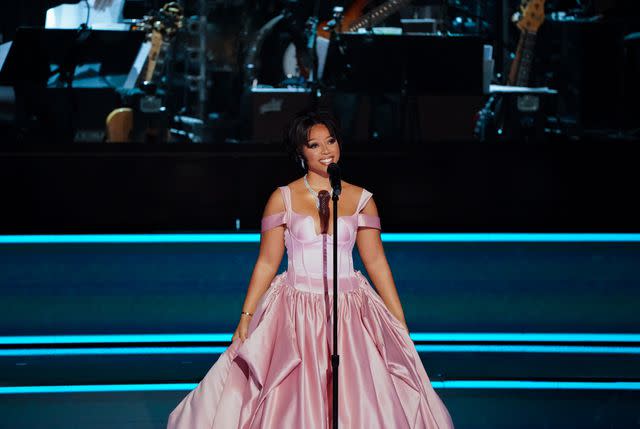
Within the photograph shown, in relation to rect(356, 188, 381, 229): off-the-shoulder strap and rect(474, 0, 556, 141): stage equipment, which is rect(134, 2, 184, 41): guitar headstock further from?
rect(356, 188, 381, 229): off-the-shoulder strap

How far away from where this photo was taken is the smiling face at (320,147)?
2.77m

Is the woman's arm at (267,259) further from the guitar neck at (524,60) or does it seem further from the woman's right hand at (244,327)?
the guitar neck at (524,60)

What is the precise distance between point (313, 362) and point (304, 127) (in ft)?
2.43

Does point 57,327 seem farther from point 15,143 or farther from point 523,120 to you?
point 523,120

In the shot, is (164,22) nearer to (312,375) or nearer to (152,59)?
(152,59)

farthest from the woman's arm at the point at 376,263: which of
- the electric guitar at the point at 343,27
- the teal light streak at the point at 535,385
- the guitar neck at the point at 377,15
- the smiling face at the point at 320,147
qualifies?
the guitar neck at the point at 377,15

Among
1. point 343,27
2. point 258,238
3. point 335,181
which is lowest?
point 258,238

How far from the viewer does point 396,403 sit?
2.62 m

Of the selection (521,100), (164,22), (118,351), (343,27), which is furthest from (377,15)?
(118,351)

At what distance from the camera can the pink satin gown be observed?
2602 mm

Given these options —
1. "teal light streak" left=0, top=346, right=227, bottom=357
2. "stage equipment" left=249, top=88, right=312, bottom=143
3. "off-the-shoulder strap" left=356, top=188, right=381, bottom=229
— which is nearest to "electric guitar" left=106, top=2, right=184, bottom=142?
"stage equipment" left=249, top=88, right=312, bottom=143

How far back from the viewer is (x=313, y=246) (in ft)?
9.07

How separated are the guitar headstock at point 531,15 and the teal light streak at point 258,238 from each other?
4.76ft

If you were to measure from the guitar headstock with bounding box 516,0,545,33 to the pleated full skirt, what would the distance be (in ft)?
12.4
